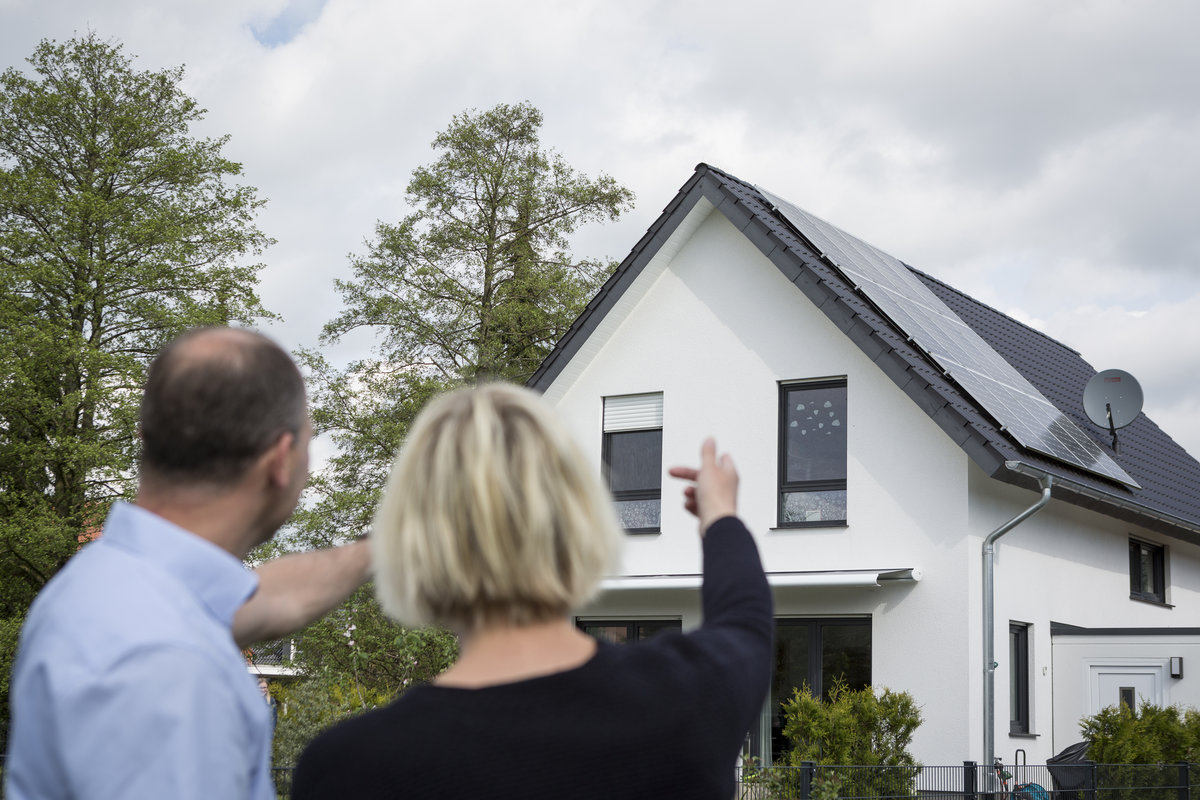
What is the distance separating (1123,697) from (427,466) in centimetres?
1510

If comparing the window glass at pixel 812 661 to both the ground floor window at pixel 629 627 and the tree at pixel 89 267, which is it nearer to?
the ground floor window at pixel 629 627

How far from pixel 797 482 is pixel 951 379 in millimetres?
2201

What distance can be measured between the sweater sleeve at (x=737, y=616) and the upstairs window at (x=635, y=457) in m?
14.7

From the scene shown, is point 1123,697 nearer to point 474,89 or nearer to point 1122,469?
point 1122,469

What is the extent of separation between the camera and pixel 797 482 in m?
15.6

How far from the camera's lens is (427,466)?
1.73 m

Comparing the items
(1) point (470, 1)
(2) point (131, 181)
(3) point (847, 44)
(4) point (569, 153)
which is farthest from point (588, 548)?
(4) point (569, 153)

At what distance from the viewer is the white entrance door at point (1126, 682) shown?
14.8 metres

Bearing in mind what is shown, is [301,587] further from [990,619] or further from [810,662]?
[810,662]

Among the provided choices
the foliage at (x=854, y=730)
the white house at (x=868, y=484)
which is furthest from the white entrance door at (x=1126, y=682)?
the foliage at (x=854, y=730)

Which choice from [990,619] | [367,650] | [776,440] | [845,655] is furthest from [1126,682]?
[367,650]

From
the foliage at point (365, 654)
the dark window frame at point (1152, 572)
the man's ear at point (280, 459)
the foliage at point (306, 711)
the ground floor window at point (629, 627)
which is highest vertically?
the dark window frame at point (1152, 572)

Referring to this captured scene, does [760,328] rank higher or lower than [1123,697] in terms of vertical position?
higher

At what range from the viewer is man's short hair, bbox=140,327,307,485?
1732 millimetres
